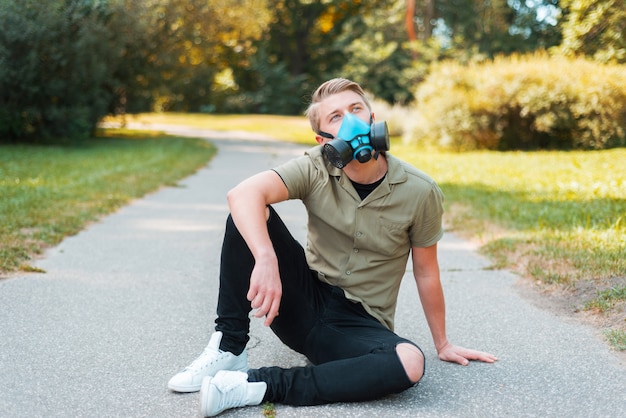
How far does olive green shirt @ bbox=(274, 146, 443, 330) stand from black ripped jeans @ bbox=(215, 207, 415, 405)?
10 cm

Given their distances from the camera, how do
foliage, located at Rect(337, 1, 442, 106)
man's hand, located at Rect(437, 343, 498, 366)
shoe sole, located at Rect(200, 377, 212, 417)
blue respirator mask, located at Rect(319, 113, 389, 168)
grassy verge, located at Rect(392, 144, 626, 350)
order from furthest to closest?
foliage, located at Rect(337, 1, 442, 106) < grassy verge, located at Rect(392, 144, 626, 350) < man's hand, located at Rect(437, 343, 498, 366) < blue respirator mask, located at Rect(319, 113, 389, 168) < shoe sole, located at Rect(200, 377, 212, 417)

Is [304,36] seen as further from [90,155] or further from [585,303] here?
[585,303]

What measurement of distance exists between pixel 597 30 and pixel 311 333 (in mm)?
16726

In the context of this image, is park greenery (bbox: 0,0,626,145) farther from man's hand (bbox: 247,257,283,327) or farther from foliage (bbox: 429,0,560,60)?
man's hand (bbox: 247,257,283,327)

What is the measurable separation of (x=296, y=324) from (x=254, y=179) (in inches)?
28.3

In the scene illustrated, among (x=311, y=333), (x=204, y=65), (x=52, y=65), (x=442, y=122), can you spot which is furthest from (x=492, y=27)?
(x=311, y=333)

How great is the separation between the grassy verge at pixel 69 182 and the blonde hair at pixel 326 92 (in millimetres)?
3126

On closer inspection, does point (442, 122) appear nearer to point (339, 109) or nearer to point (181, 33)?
point (181, 33)

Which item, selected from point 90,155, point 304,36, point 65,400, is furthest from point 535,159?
point 304,36

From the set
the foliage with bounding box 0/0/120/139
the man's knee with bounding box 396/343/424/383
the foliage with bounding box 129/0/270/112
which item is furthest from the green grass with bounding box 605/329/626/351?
the foliage with bounding box 129/0/270/112

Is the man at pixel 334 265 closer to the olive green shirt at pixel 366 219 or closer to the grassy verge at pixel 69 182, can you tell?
the olive green shirt at pixel 366 219

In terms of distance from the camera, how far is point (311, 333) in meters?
3.24

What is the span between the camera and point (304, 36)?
4750 cm

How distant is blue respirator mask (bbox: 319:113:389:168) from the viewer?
3.03m
